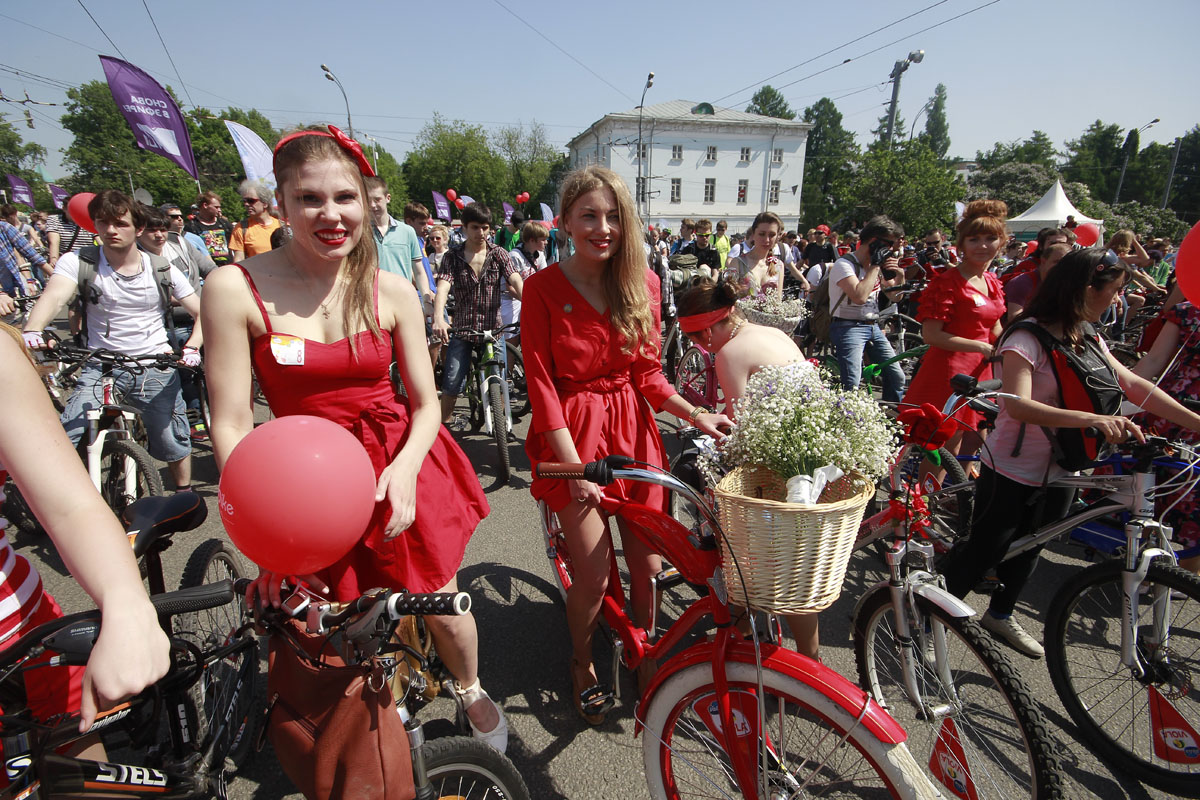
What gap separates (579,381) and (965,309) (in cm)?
293

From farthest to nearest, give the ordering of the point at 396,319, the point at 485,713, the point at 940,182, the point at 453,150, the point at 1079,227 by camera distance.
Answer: the point at 453,150 → the point at 940,182 → the point at 1079,227 → the point at 485,713 → the point at 396,319

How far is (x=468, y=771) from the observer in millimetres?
1550

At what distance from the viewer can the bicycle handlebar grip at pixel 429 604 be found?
1.14 meters

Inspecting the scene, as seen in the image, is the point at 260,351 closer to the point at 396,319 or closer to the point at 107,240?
the point at 396,319

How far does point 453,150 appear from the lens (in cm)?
6450

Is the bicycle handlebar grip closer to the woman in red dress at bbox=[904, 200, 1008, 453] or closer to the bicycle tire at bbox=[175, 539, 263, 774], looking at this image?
the bicycle tire at bbox=[175, 539, 263, 774]

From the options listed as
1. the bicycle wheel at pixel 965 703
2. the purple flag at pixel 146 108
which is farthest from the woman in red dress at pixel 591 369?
the purple flag at pixel 146 108

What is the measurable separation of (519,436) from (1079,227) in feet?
32.4

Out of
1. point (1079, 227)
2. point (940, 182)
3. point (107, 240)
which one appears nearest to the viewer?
point (107, 240)

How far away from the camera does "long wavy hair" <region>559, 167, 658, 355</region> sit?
2154 millimetres

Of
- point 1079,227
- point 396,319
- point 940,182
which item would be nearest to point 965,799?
point 396,319

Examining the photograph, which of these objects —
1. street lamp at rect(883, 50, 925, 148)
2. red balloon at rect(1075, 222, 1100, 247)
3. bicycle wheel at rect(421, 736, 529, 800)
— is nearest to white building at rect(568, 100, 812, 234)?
street lamp at rect(883, 50, 925, 148)

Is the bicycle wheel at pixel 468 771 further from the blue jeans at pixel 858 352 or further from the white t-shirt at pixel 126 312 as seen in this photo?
the blue jeans at pixel 858 352

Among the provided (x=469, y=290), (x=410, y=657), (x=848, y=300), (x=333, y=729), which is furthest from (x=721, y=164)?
(x=333, y=729)
